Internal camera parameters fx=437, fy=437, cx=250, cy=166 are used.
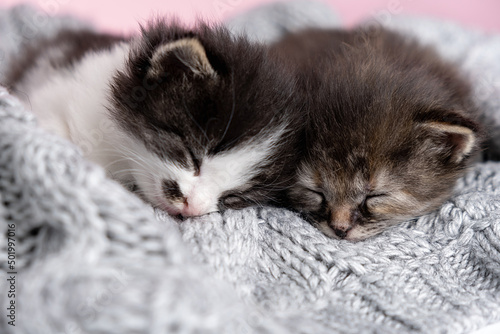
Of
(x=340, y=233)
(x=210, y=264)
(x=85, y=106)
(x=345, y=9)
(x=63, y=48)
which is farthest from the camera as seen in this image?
(x=345, y=9)

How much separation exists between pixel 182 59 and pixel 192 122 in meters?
0.18

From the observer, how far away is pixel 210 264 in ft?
3.39

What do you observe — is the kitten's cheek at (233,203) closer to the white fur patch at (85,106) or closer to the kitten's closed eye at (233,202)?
the kitten's closed eye at (233,202)

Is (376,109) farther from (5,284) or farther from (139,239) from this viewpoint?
(5,284)

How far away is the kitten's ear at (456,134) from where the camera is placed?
4.21 feet

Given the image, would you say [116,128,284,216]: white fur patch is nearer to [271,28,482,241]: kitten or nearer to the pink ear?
[271,28,482,241]: kitten

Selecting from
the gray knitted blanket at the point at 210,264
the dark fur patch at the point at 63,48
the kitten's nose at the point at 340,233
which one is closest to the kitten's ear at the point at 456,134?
the gray knitted blanket at the point at 210,264

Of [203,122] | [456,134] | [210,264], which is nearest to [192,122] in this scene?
[203,122]

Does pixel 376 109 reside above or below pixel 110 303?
below

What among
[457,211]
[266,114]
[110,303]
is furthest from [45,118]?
[457,211]

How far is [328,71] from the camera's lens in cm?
145

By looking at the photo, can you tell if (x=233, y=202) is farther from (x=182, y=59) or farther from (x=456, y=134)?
(x=456, y=134)

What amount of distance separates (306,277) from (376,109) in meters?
0.56

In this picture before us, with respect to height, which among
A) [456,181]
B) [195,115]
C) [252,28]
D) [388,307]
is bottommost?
[456,181]
